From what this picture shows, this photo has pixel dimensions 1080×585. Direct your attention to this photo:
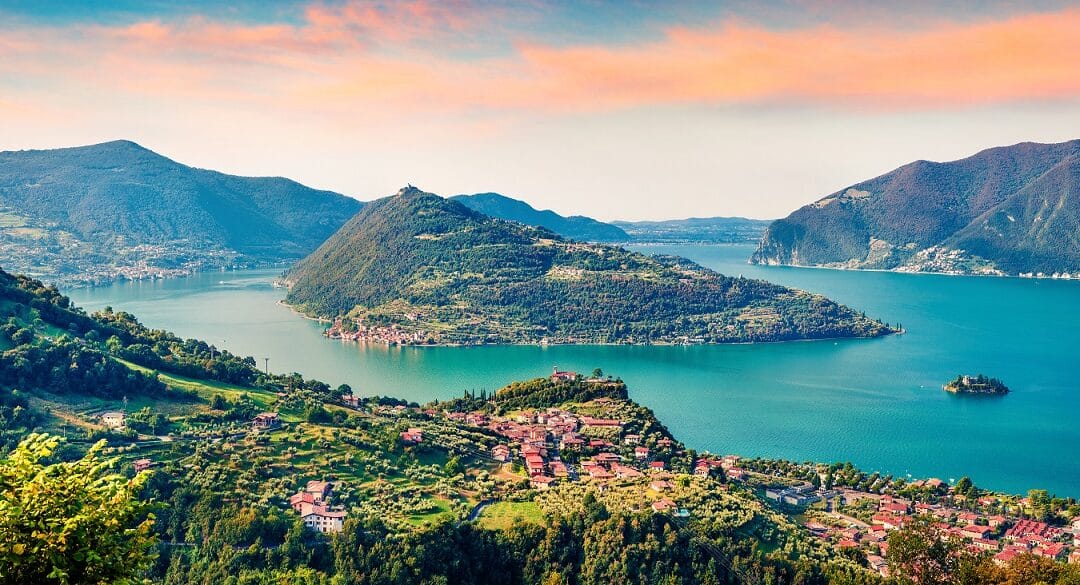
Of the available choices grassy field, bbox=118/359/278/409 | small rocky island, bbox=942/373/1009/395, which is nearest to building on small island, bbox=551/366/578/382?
grassy field, bbox=118/359/278/409

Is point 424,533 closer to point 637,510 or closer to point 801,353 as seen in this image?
point 637,510

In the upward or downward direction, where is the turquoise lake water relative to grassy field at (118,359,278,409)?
downward

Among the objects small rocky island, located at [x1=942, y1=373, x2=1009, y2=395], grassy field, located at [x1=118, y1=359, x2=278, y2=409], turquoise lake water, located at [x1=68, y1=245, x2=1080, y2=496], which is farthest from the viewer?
small rocky island, located at [x1=942, y1=373, x2=1009, y2=395]

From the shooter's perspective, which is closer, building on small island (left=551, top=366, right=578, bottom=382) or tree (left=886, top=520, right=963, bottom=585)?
tree (left=886, top=520, right=963, bottom=585)

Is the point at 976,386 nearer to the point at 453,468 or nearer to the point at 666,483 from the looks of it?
the point at 666,483

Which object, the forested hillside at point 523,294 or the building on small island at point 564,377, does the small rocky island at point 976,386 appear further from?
the building on small island at point 564,377

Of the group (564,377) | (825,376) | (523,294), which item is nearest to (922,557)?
(564,377)

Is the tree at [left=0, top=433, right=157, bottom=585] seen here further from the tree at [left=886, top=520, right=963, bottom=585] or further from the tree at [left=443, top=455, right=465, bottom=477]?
the tree at [left=443, top=455, right=465, bottom=477]
